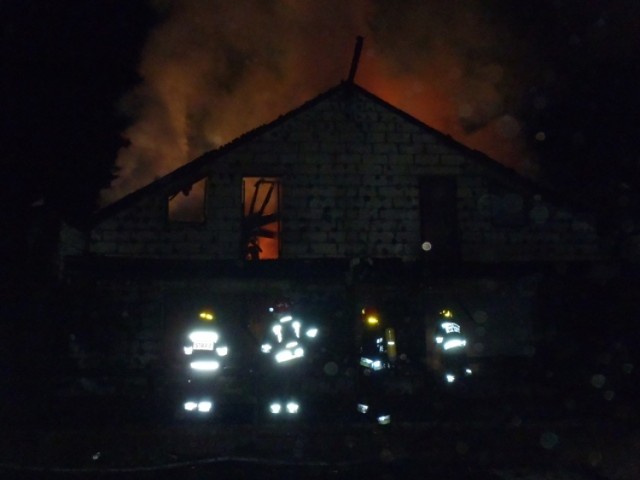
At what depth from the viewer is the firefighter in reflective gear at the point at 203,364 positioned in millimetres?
12992

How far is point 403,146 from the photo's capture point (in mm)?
15508

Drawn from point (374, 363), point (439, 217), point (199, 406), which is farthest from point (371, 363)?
point (439, 217)

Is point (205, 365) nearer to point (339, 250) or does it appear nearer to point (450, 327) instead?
point (339, 250)

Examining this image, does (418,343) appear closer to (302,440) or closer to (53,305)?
(302,440)

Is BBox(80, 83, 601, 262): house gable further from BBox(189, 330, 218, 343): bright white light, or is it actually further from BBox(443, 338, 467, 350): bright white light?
BBox(189, 330, 218, 343): bright white light

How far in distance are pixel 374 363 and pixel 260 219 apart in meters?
4.39

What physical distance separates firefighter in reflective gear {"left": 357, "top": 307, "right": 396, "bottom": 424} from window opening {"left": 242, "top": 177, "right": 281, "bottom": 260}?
2.55m

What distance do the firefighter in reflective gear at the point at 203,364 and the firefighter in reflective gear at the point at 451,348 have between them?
13.7 feet

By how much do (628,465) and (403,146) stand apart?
8.31 metres

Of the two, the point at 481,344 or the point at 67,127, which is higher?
the point at 67,127

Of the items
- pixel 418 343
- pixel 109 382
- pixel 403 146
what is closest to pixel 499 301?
pixel 418 343

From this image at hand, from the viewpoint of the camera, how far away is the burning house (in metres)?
14.4

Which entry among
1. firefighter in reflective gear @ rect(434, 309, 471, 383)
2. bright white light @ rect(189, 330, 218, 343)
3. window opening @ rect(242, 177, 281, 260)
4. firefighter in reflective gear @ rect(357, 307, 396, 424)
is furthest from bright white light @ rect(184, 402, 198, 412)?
firefighter in reflective gear @ rect(434, 309, 471, 383)

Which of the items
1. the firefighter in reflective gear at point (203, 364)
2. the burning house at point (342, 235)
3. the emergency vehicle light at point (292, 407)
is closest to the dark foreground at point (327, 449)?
the emergency vehicle light at point (292, 407)
